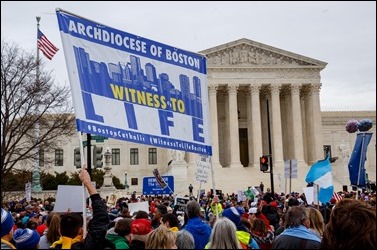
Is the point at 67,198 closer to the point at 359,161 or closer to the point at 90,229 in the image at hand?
the point at 90,229

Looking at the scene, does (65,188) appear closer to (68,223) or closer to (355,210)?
(68,223)

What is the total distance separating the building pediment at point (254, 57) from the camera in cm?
6130

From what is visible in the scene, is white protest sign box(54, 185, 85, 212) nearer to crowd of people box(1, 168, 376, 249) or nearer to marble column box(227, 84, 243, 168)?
crowd of people box(1, 168, 376, 249)

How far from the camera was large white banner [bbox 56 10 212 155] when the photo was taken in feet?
20.7

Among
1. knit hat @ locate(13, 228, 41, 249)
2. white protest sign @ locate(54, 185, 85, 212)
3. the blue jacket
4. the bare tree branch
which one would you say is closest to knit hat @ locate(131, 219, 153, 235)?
the blue jacket

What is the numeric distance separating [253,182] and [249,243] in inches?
2043

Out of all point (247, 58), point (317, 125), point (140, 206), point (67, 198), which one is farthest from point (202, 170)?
point (317, 125)

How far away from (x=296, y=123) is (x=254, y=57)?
32.5 feet

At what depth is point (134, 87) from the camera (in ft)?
23.2

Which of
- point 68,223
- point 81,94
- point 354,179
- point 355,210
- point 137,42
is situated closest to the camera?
point 355,210

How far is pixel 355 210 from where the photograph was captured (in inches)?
161

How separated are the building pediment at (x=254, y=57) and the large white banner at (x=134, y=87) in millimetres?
53478

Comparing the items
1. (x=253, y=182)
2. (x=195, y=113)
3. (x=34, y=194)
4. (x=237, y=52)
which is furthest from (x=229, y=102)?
(x=195, y=113)

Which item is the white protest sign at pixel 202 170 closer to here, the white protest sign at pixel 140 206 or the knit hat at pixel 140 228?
the white protest sign at pixel 140 206
